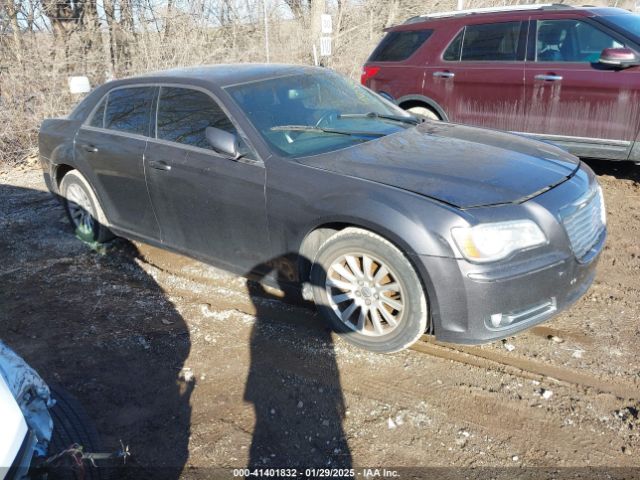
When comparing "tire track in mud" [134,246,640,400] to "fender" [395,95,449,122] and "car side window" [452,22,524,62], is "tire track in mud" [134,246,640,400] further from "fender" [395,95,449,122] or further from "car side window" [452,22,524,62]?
"car side window" [452,22,524,62]

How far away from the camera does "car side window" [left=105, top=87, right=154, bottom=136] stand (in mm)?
4367

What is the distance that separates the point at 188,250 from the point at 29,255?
6.79 ft

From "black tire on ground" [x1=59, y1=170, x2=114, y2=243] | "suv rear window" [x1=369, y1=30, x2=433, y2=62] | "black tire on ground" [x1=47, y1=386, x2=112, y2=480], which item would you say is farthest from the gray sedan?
"suv rear window" [x1=369, y1=30, x2=433, y2=62]

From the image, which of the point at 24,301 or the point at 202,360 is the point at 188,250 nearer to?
the point at 202,360

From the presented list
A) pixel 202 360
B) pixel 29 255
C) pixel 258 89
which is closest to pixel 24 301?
pixel 29 255

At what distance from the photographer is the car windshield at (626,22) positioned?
568cm

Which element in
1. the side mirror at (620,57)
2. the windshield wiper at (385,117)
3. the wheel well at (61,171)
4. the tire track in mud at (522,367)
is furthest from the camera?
the side mirror at (620,57)

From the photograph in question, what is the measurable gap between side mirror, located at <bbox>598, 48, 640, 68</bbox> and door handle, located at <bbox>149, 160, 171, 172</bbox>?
15.0ft

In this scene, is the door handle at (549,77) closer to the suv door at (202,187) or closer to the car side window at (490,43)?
the car side window at (490,43)

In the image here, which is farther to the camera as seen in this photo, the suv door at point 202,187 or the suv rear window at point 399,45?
the suv rear window at point 399,45

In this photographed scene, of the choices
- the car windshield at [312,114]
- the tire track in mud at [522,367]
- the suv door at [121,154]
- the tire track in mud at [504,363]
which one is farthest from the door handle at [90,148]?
the tire track in mud at [522,367]

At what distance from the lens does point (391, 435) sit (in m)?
2.75

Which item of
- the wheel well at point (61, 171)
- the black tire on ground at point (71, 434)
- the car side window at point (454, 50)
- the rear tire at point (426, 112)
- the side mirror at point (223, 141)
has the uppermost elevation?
the car side window at point (454, 50)

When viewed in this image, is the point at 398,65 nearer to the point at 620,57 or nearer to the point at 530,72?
the point at 530,72
